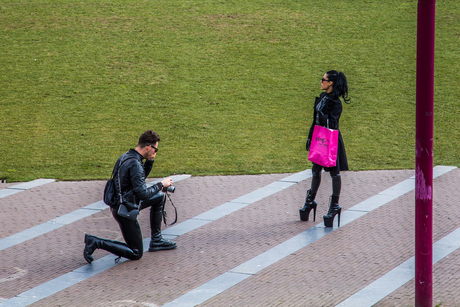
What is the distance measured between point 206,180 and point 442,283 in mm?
5641

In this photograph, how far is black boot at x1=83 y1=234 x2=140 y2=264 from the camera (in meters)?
6.53

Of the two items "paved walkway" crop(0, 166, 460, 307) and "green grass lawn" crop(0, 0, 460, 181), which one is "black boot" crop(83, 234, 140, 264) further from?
"green grass lawn" crop(0, 0, 460, 181)

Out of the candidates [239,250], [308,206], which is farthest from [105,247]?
[308,206]

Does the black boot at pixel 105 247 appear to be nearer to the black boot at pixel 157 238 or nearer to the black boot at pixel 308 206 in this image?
the black boot at pixel 157 238

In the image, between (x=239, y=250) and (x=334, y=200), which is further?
(x=334, y=200)

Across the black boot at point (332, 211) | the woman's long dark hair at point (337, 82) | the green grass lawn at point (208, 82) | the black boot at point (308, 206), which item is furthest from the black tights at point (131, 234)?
the green grass lawn at point (208, 82)

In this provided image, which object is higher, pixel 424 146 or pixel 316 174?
pixel 424 146

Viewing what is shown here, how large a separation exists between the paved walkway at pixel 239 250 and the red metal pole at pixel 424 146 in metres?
0.55

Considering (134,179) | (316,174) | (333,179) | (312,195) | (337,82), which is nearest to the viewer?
(134,179)

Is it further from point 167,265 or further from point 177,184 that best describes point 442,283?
point 177,184

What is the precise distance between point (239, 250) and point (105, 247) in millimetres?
1760

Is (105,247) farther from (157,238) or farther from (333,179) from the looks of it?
(333,179)

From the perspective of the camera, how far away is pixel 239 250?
704cm

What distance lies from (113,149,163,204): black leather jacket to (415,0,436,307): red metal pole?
317cm
